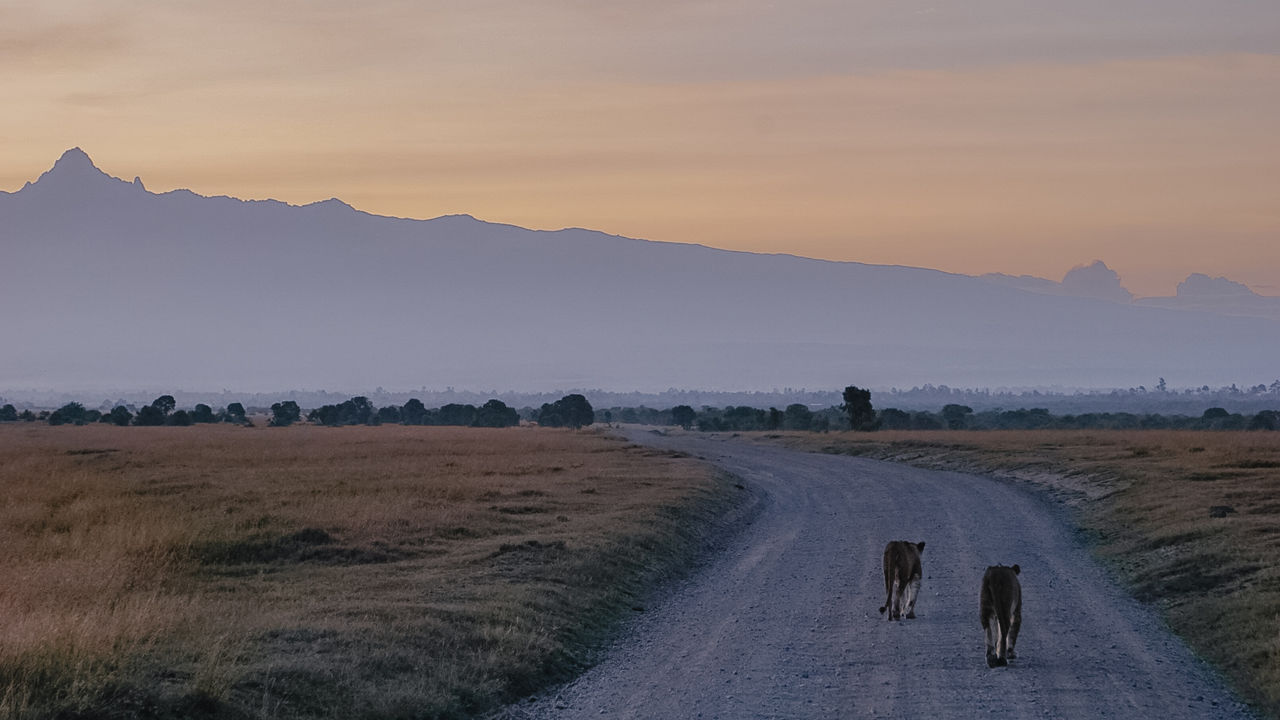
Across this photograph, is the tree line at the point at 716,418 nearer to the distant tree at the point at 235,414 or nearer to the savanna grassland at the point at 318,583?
the distant tree at the point at 235,414

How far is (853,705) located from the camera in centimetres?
1255

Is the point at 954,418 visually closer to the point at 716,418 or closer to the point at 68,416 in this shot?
the point at 716,418

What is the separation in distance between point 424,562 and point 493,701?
9.60m

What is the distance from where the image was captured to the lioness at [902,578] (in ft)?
57.2

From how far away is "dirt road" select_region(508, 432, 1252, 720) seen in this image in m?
12.7

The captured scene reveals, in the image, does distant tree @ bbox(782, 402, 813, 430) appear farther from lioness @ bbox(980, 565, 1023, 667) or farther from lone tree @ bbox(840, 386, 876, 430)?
lioness @ bbox(980, 565, 1023, 667)

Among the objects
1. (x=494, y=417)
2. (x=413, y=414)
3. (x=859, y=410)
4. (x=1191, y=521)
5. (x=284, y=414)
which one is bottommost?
(x=1191, y=521)

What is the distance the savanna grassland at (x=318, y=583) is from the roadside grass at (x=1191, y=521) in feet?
26.8

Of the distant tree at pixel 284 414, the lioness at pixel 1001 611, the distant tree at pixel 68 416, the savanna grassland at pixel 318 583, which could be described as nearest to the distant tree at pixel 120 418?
the distant tree at pixel 68 416

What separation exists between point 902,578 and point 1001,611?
A: 315 cm

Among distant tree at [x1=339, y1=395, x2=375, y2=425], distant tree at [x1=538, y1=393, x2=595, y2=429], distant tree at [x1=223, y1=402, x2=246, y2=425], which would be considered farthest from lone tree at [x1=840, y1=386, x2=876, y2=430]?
distant tree at [x1=223, y1=402, x2=246, y2=425]

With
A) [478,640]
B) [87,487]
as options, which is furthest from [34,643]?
[87,487]

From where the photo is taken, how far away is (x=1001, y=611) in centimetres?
1431

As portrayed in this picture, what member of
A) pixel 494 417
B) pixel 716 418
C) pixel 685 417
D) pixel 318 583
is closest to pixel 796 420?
pixel 716 418
